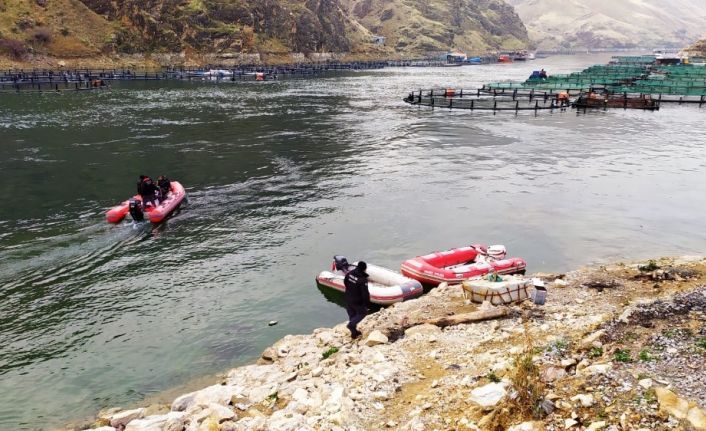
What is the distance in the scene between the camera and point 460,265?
75.7ft

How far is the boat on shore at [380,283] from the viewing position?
20266 millimetres

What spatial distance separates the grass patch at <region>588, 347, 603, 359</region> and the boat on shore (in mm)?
9240

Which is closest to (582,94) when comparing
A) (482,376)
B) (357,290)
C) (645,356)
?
(357,290)

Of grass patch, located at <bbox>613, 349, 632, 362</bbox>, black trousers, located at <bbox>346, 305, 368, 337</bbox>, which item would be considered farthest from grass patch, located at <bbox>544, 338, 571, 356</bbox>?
black trousers, located at <bbox>346, 305, 368, 337</bbox>

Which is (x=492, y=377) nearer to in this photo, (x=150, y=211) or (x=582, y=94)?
(x=150, y=211)

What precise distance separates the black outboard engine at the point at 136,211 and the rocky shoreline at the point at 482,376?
1432cm

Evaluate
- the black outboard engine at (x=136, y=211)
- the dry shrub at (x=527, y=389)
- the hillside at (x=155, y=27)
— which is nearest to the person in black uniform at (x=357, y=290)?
the dry shrub at (x=527, y=389)

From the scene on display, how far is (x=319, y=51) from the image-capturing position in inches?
7367

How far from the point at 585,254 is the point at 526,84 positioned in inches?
Answer: 3341

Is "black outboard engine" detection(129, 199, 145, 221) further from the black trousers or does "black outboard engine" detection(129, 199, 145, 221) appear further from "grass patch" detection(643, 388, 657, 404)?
"grass patch" detection(643, 388, 657, 404)

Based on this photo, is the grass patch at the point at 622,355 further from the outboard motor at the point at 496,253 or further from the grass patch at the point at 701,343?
the outboard motor at the point at 496,253

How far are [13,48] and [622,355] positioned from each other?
138 meters

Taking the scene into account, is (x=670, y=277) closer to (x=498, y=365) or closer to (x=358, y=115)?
(x=498, y=365)

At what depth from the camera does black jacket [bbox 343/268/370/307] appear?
49.8ft
